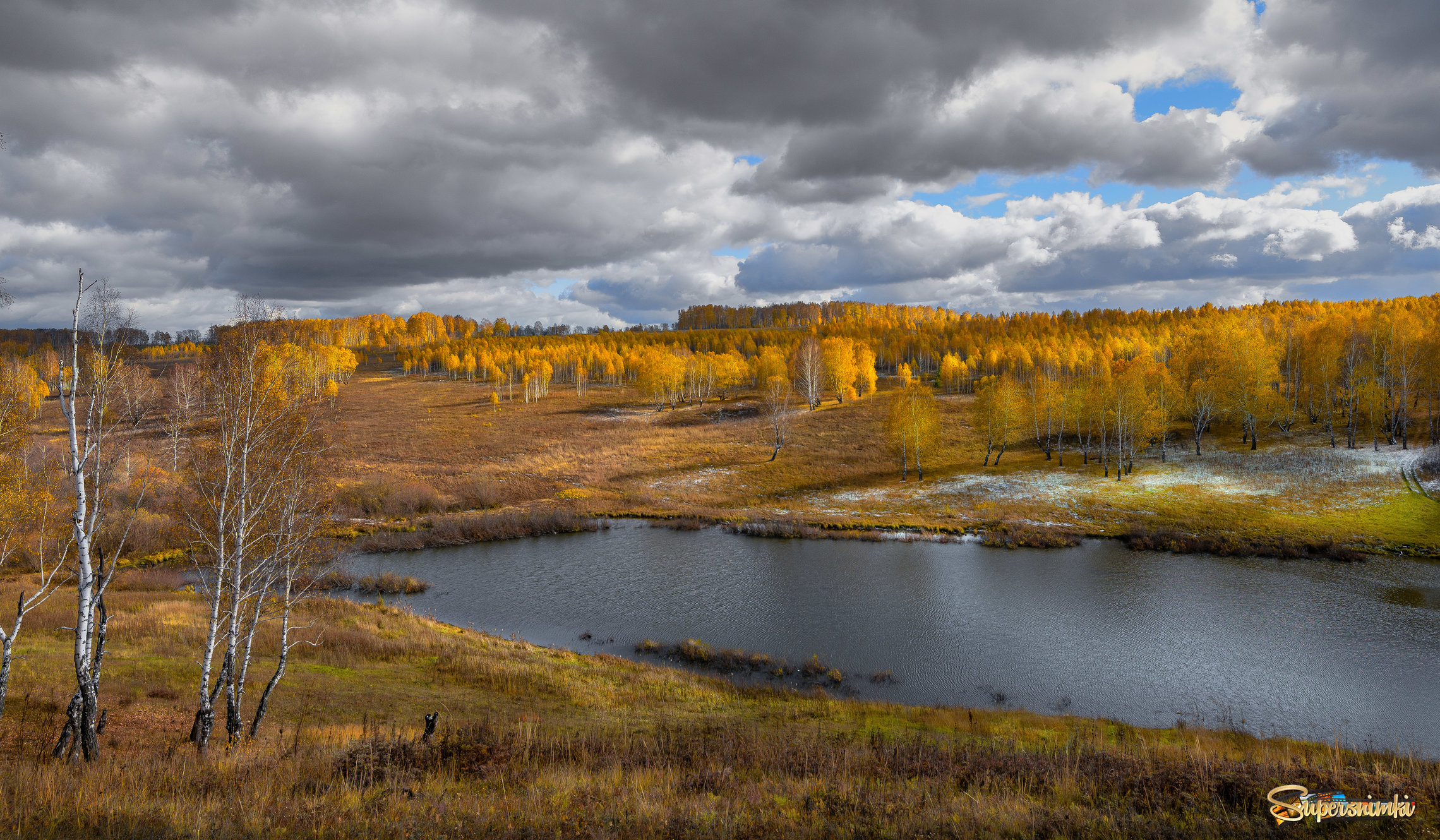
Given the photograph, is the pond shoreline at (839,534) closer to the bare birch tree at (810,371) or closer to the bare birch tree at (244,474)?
the bare birch tree at (244,474)

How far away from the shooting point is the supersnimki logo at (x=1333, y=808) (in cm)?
995

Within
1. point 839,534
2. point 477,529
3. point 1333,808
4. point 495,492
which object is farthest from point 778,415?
point 1333,808

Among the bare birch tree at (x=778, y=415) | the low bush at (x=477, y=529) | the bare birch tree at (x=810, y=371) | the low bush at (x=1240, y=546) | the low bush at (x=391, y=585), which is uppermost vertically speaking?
the bare birch tree at (x=810, y=371)

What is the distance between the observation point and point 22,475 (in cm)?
1756

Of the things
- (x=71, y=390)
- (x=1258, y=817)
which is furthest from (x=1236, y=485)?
(x=71, y=390)

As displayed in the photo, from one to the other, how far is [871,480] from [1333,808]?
55.9m

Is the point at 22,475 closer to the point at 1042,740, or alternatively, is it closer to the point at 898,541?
the point at 1042,740

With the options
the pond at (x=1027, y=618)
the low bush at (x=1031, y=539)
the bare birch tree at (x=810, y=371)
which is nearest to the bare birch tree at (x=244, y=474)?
the pond at (x=1027, y=618)

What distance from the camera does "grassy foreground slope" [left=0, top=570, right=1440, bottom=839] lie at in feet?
30.7

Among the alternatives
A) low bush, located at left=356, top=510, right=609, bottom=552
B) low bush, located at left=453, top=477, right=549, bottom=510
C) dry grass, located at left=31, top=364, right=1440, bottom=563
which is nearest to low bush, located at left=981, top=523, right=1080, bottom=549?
dry grass, located at left=31, top=364, right=1440, bottom=563

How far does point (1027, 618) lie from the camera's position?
31453 millimetres

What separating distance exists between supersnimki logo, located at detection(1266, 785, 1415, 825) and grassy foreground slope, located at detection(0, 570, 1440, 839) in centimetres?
19

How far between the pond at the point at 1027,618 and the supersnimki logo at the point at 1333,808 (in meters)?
11.9

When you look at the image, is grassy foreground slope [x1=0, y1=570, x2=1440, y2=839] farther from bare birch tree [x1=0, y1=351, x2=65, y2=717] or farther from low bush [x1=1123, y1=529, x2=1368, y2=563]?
low bush [x1=1123, y1=529, x2=1368, y2=563]
